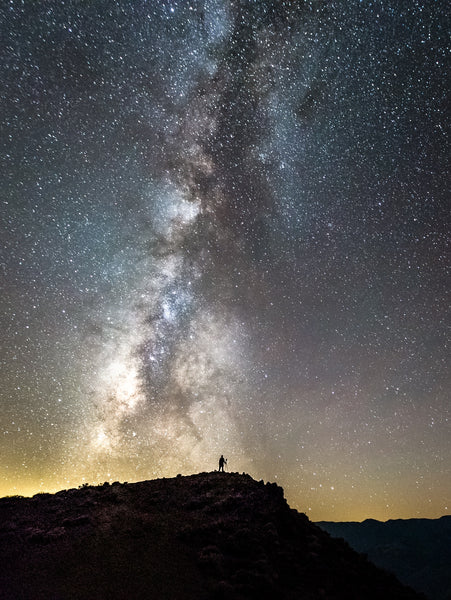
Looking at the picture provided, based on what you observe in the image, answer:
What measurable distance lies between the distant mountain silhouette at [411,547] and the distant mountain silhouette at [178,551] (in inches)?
3029

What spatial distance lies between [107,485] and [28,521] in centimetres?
416

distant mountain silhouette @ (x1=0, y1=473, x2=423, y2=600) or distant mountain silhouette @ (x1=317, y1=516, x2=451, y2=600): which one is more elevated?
distant mountain silhouette @ (x1=0, y1=473, x2=423, y2=600)

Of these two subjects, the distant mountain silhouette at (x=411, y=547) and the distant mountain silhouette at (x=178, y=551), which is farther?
the distant mountain silhouette at (x=411, y=547)

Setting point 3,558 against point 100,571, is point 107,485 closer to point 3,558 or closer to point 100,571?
point 3,558

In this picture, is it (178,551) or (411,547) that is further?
(411,547)

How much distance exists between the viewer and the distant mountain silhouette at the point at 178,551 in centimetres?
1129

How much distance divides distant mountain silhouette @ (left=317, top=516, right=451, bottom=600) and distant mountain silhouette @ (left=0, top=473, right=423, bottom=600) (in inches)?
3029

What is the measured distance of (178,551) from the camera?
43.3ft

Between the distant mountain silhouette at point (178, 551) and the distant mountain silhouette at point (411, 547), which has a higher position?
the distant mountain silhouette at point (178, 551)

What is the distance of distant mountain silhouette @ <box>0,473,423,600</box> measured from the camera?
37.1 feet

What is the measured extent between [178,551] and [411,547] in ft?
434

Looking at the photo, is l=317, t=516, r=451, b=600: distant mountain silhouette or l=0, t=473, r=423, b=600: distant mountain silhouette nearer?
l=0, t=473, r=423, b=600: distant mountain silhouette

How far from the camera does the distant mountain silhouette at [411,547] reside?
84.0 meters

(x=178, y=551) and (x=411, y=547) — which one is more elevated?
(x=178, y=551)
